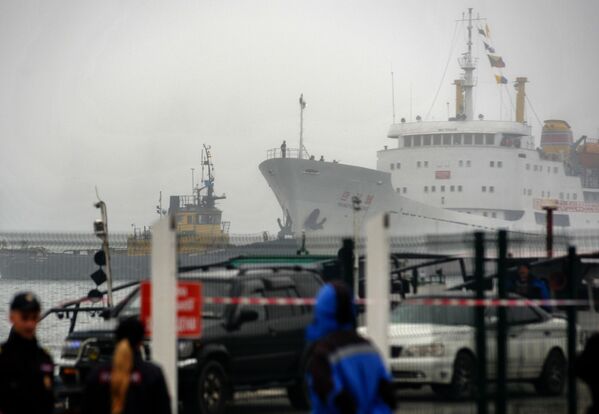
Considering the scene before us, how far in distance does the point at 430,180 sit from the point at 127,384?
91.5 m

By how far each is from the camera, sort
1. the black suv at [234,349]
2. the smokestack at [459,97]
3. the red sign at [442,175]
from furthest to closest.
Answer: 1. the smokestack at [459,97]
2. the red sign at [442,175]
3. the black suv at [234,349]

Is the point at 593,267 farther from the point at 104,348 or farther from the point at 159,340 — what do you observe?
the point at 159,340

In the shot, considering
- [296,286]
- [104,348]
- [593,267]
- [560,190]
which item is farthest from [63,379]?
[560,190]

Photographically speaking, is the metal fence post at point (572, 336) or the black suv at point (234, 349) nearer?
the metal fence post at point (572, 336)

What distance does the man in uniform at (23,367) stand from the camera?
272 inches

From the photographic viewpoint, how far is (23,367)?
6.95 meters

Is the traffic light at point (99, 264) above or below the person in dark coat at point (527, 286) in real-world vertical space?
above

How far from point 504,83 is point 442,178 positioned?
1772 centimetres

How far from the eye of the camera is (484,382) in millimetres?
9523

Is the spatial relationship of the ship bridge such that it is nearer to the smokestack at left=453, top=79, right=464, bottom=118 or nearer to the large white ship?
the large white ship

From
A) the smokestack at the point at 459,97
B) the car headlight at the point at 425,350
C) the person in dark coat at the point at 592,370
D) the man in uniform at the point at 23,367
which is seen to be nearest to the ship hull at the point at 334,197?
the smokestack at the point at 459,97

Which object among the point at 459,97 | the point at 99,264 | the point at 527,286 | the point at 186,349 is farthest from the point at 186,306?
the point at 459,97

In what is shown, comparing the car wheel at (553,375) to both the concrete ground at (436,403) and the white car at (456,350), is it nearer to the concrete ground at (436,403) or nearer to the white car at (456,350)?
the white car at (456,350)

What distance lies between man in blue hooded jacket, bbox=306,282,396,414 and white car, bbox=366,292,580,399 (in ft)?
12.3
